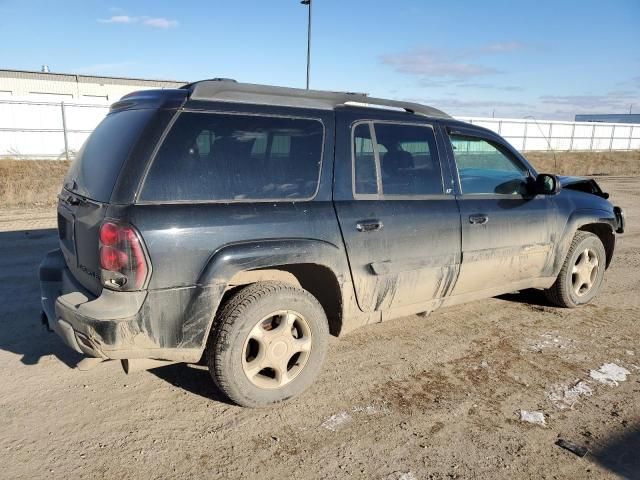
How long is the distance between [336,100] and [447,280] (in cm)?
162

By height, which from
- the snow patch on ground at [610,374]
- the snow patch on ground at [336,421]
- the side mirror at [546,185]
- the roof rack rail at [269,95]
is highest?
the roof rack rail at [269,95]

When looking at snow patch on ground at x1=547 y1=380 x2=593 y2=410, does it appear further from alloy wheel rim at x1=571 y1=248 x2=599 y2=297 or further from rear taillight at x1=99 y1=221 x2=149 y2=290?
rear taillight at x1=99 y1=221 x2=149 y2=290

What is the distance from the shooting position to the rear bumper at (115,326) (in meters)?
2.63

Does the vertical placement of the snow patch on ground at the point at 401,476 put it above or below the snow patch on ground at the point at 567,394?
below

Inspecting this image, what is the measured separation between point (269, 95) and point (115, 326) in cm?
166

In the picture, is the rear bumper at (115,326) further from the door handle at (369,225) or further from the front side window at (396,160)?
the front side window at (396,160)

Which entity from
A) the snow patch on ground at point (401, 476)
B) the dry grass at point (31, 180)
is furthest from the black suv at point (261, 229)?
the dry grass at point (31, 180)

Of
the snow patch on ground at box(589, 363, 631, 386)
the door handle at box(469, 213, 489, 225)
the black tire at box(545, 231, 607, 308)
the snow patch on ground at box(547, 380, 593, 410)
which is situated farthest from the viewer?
the black tire at box(545, 231, 607, 308)

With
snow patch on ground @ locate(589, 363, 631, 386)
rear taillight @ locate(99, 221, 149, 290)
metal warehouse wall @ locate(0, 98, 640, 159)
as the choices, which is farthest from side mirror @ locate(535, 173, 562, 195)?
metal warehouse wall @ locate(0, 98, 640, 159)

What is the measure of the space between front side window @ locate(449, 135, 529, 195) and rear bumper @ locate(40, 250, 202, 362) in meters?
2.63

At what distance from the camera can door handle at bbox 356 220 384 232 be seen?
3.34 metres

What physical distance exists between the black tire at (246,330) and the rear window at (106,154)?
0.95 m

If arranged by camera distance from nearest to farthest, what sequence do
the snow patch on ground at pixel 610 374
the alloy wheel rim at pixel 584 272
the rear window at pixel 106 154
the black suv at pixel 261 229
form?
1. the black suv at pixel 261 229
2. the rear window at pixel 106 154
3. the snow patch on ground at pixel 610 374
4. the alloy wheel rim at pixel 584 272

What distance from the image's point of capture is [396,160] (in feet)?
12.1
